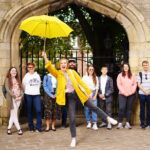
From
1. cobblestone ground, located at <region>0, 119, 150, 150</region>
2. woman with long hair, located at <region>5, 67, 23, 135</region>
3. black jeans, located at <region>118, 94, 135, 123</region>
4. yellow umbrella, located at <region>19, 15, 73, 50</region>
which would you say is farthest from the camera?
black jeans, located at <region>118, 94, 135, 123</region>

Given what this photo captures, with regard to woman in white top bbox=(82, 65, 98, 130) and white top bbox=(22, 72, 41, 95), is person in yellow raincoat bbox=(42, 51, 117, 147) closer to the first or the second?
white top bbox=(22, 72, 41, 95)

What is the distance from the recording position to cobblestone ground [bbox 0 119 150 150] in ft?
27.7

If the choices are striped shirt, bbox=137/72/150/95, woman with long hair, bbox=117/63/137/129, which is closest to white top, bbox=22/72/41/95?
woman with long hair, bbox=117/63/137/129

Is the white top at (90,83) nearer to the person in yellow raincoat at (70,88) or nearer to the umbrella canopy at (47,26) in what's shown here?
the person in yellow raincoat at (70,88)

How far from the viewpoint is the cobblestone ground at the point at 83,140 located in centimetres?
844

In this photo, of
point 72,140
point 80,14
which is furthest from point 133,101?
point 80,14

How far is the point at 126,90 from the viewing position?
10.6 metres

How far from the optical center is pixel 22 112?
13.2 metres

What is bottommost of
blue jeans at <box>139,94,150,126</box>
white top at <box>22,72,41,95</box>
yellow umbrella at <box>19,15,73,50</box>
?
blue jeans at <box>139,94,150,126</box>

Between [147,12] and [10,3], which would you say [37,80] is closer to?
[10,3]

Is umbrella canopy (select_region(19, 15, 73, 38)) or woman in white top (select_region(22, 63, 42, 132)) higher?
umbrella canopy (select_region(19, 15, 73, 38))

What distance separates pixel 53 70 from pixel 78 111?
20.3 feet

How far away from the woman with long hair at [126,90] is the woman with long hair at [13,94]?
7.68 feet

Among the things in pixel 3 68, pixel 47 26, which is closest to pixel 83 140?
pixel 47 26
